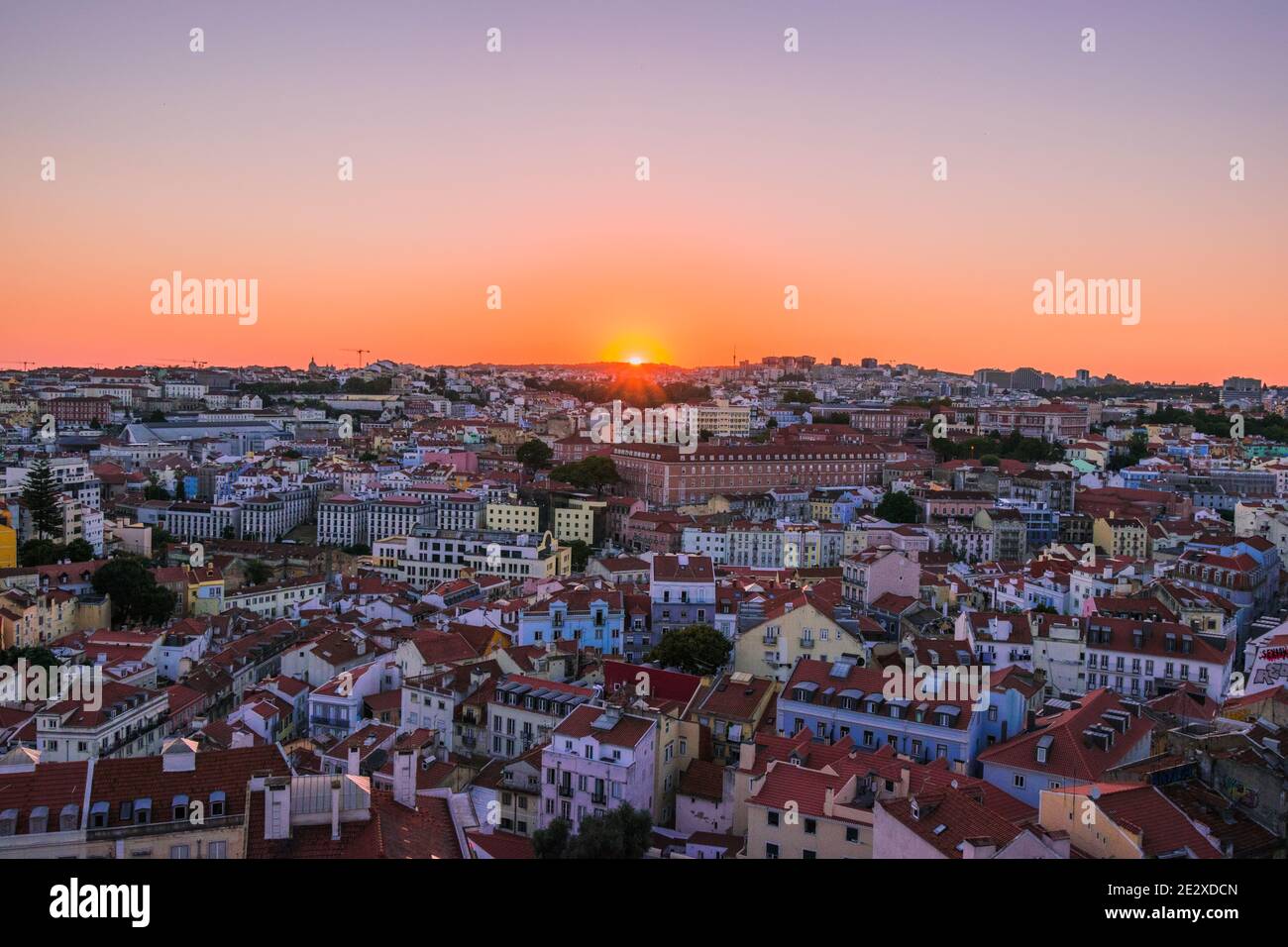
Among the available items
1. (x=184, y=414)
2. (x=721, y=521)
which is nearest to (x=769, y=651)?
(x=721, y=521)

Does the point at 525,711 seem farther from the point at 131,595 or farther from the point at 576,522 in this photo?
the point at 576,522

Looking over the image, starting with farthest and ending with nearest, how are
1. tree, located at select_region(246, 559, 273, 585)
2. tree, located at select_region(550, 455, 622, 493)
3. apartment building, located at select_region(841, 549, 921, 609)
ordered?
tree, located at select_region(550, 455, 622, 493) → tree, located at select_region(246, 559, 273, 585) → apartment building, located at select_region(841, 549, 921, 609)

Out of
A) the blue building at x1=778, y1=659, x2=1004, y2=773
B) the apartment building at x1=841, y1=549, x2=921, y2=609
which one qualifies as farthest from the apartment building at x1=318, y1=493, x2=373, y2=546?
Result: the blue building at x1=778, y1=659, x2=1004, y2=773

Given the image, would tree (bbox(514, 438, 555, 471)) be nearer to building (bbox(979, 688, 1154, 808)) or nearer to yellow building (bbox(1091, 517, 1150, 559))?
yellow building (bbox(1091, 517, 1150, 559))

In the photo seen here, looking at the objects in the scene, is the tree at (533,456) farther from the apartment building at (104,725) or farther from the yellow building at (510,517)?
the apartment building at (104,725)

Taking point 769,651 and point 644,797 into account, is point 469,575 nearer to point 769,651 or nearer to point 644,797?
point 769,651

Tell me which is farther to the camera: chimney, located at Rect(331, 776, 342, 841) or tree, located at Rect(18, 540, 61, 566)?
tree, located at Rect(18, 540, 61, 566)

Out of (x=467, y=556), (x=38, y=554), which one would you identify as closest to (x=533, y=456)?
(x=467, y=556)
